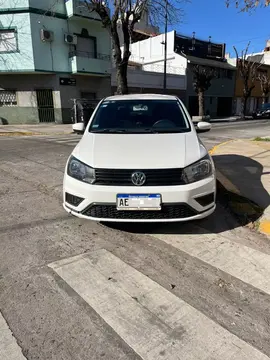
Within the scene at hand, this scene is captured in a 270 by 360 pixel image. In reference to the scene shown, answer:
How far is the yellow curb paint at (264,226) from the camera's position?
382 centimetres

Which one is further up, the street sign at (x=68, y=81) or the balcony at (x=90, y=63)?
the balcony at (x=90, y=63)

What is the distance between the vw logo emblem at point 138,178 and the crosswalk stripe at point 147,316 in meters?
0.85

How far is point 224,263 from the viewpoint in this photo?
10.1ft

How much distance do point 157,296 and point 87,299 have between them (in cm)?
60

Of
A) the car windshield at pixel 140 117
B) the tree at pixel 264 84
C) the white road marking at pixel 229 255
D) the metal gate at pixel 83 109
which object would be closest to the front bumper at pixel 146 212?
the white road marking at pixel 229 255

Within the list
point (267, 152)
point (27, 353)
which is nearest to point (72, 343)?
point (27, 353)

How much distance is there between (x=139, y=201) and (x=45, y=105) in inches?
778

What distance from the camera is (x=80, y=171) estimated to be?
3.46m

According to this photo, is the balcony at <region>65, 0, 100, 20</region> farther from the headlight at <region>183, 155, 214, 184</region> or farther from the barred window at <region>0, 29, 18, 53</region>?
the headlight at <region>183, 155, 214, 184</region>

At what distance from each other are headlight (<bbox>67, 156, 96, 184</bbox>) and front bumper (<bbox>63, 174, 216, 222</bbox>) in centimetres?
7

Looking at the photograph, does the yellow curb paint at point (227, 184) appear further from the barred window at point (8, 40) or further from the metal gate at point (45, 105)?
the barred window at point (8, 40)

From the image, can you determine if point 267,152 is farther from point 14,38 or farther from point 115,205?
point 14,38

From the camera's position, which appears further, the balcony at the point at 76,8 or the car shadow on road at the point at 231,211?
the balcony at the point at 76,8

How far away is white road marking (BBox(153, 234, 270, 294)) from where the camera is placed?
287cm
